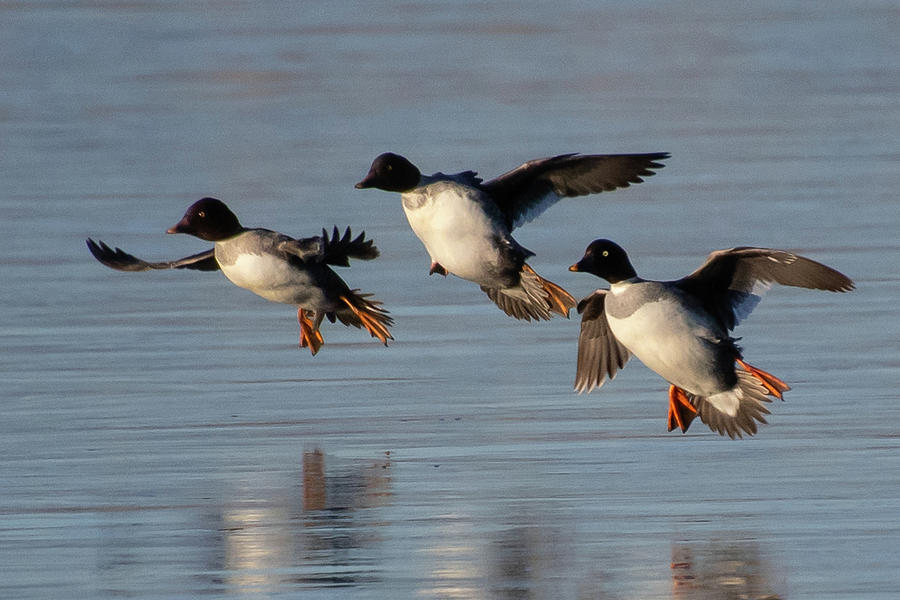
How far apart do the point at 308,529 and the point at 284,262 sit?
2123 mm

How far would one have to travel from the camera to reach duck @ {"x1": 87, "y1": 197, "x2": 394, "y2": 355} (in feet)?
29.7

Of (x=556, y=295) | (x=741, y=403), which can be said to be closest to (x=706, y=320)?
(x=741, y=403)

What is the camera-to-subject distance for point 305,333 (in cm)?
951

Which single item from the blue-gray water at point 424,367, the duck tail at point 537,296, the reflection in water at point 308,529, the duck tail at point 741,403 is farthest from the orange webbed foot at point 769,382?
the reflection in water at point 308,529

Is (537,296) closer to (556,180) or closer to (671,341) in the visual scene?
(556,180)

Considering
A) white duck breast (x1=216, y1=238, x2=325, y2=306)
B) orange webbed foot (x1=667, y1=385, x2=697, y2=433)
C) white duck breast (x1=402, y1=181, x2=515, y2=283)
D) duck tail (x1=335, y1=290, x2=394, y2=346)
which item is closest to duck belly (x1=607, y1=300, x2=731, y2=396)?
orange webbed foot (x1=667, y1=385, x2=697, y2=433)

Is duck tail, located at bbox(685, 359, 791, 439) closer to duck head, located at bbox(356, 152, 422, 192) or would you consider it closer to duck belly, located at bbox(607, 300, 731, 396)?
duck belly, located at bbox(607, 300, 731, 396)

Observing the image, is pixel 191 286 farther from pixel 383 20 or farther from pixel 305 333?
pixel 383 20

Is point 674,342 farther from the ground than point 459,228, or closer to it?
closer to it

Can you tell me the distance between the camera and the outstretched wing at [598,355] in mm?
8875

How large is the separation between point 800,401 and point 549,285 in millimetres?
1263

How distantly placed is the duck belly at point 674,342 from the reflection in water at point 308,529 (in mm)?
1135

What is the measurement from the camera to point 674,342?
822 centimetres

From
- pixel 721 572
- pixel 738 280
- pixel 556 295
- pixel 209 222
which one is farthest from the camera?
pixel 209 222
